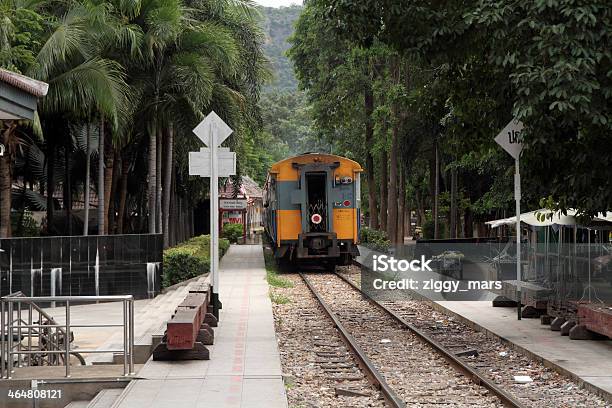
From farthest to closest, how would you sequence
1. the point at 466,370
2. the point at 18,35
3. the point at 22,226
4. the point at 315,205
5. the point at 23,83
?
the point at 22,226
the point at 315,205
the point at 18,35
the point at 466,370
the point at 23,83

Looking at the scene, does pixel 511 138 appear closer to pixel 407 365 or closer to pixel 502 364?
pixel 502 364

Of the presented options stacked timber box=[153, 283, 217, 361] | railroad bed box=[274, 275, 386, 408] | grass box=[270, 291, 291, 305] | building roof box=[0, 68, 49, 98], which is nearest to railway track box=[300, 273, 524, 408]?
railroad bed box=[274, 275, 386, 408]

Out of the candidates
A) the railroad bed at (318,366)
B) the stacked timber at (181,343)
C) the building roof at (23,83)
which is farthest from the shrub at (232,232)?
the building roof at (23,83)

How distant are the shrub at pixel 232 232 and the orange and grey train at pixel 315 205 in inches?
1272

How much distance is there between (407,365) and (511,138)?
426 cm

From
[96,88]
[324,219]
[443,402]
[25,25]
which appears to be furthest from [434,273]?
[443,402]

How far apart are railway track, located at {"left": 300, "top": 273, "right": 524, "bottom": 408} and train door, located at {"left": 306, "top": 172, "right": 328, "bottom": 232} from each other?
890 cm

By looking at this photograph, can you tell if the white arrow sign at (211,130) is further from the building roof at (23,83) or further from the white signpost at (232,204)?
the white signpost at (232,204)

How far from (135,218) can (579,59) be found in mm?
35050

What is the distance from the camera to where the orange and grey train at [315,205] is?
27266mm

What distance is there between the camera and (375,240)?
33.3 metres

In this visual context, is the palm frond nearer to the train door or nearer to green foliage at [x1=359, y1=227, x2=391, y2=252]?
the train door

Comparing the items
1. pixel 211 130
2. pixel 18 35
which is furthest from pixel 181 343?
pixel 18 35

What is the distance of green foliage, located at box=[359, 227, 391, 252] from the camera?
30223mm
